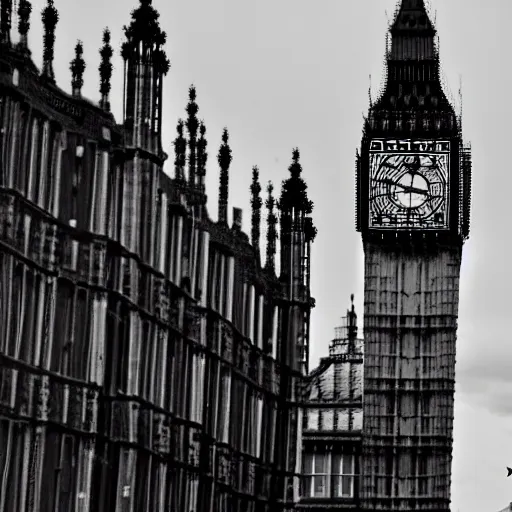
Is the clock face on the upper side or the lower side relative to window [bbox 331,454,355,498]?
upper

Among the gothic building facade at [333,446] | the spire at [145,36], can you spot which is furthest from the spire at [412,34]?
the spire at [145,36]

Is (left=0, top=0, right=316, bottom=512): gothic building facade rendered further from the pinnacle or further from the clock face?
the pinnacle

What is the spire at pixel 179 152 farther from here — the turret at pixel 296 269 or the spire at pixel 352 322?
the spire at pixel 352 322

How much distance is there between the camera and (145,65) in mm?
56188

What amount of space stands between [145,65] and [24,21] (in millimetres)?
7847

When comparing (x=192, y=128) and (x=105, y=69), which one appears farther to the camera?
(x=192, y=128)

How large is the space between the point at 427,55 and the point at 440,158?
24.2 ft

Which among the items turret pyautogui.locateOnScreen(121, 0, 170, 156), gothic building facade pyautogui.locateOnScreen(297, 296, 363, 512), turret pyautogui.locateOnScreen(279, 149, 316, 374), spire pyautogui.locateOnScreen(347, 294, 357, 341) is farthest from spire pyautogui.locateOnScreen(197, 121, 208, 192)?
spire pyautogui.locateOnScreen(347, 294, 357, 341)

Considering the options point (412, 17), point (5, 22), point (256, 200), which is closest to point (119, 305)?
point (5, 22)

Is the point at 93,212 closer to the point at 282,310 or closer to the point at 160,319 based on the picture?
the point at 160,319

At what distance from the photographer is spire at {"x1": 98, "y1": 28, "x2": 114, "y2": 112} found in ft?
175

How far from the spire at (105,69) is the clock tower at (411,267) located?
175 feet

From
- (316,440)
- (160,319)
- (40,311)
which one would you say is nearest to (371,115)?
(316,440)

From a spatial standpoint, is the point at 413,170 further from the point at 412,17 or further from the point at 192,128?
the point at 192,128
